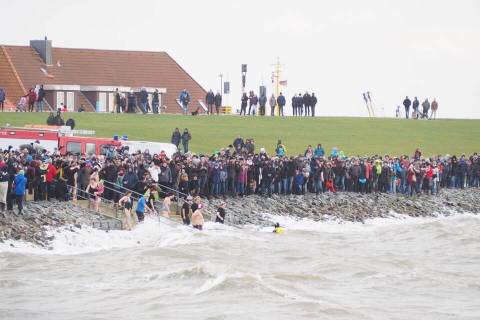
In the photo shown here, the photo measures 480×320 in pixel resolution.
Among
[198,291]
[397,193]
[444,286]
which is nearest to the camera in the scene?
[198,291]

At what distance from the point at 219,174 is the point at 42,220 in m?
8.04

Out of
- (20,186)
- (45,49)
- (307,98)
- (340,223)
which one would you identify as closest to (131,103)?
(307,98)

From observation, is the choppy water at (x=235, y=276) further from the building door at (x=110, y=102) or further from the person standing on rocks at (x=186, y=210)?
the building door at (x=110, y=102)

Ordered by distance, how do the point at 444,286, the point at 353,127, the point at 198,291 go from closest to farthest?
the point at 198,291 → the point at 444,286 → the point at 353,127

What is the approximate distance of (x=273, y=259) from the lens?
37062 millimetres

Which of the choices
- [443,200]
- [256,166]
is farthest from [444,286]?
[443,200]

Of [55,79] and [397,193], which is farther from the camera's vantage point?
[55,79]

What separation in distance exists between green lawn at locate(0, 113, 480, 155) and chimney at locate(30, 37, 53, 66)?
12944 millimetres

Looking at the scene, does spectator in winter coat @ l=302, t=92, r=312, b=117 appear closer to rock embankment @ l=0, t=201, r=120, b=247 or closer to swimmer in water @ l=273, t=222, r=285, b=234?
swimmer in water @ l=273, t=222, r=285, b=234

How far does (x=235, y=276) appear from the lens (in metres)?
33.2

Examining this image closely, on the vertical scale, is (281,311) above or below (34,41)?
below

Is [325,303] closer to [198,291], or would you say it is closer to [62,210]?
[198,291]

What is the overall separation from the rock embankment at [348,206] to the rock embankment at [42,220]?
240 inches

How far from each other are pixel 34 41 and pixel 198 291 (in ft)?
162
